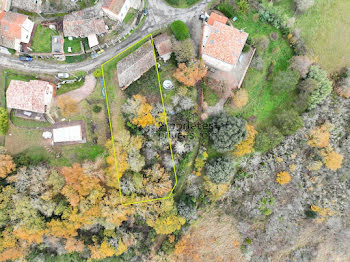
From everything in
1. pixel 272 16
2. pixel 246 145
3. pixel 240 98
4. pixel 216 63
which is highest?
pixel 272 16

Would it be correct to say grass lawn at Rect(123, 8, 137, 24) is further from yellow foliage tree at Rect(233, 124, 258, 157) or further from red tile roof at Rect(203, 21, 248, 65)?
yellow foliage tree at Rect(233, 124, 258, 157)

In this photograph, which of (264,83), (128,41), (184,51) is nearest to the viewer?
(184,51)

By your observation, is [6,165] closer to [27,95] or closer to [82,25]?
[27,95]

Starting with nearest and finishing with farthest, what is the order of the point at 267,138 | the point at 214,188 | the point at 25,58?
the point at 25,58
the point at 267,138
the point at 214,188

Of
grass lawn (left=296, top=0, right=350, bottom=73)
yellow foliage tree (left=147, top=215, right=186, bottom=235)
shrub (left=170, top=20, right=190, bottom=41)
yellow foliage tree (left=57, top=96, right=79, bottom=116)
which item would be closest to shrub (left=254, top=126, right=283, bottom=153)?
grass lawn (left=296, top=0, right=350, bottom=73)

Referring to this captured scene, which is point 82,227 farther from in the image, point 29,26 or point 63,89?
point 29,26

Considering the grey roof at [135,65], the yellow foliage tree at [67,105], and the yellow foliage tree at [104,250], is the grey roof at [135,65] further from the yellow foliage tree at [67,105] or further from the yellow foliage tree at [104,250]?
the yellow foliage tree at [104,250]

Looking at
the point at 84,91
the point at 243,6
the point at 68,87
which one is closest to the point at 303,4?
the point at 243,6
